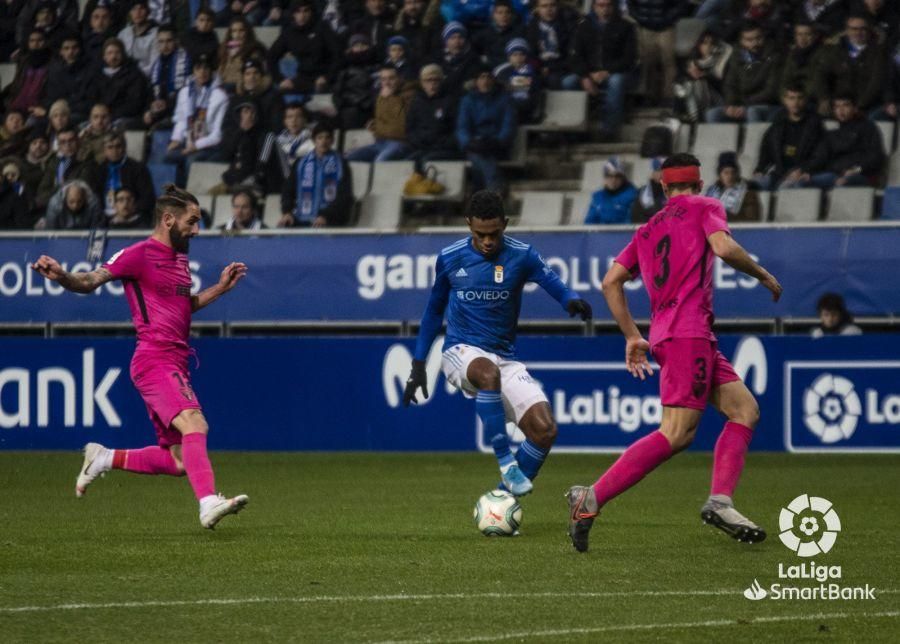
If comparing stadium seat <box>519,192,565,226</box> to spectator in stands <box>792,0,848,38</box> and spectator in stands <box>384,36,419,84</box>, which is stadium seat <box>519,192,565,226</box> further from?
spectator in stands <box>792,0,848,38</box>

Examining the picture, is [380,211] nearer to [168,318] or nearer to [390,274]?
[390,274]

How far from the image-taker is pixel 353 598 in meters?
7.62

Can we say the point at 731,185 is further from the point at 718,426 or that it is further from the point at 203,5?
the point at 203,5

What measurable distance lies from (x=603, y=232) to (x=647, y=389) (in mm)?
1651

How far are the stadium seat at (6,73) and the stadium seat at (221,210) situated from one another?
19.8 ft

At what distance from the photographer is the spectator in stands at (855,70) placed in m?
19.5

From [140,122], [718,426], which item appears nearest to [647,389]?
[718,426]

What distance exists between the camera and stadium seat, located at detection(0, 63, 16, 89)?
2562 cm

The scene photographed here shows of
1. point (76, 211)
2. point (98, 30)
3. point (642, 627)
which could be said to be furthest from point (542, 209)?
point (642, 627)

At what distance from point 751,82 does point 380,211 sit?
14.9 feet

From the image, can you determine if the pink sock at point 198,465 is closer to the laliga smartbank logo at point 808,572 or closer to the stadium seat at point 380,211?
the laliga smartbank logo at point 808,572

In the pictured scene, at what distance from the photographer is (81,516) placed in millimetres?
11836

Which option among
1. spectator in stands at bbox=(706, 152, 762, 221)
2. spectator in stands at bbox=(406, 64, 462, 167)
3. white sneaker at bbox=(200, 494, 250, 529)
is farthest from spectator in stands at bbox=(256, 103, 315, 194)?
white sneaker at bbox=(200, 494, 250, 529)

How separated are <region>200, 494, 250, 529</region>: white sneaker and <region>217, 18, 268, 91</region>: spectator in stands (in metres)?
13.1
